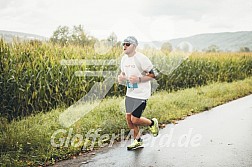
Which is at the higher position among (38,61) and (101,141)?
(38,61)

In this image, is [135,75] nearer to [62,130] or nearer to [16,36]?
[62,130]

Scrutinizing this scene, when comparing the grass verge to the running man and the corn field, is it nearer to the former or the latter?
the corn field

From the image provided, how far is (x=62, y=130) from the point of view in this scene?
6.28 metres

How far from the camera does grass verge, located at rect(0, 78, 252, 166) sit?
497 centimetres

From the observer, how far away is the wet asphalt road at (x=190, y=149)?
4711mm

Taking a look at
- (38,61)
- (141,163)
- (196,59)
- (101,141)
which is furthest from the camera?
(196,59)

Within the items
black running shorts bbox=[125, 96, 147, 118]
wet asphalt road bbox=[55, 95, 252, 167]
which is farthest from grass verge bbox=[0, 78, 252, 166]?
black running shorts bbox=[125, 96, 147, 118]

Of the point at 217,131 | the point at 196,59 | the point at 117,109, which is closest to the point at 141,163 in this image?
the point at 217,131

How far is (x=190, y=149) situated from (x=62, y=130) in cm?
238

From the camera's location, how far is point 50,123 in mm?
6727

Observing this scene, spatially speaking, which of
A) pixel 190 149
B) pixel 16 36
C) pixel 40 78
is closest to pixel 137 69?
pixel 190 149

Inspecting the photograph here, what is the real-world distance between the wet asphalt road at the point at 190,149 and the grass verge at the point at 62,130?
13.7 inches

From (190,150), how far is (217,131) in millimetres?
1565

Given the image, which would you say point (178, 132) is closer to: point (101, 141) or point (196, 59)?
point (101, 141)
